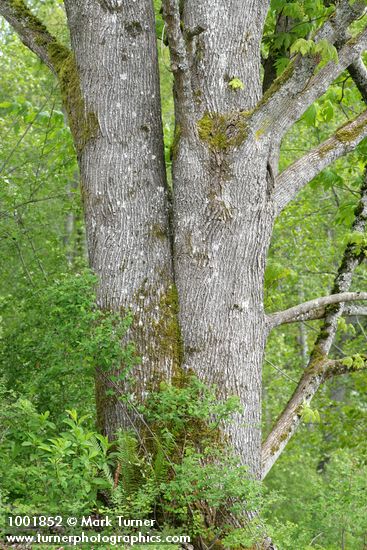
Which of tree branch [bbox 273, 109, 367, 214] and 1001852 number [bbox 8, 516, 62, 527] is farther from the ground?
tree branch [bbox 273, 109, 367, 214]

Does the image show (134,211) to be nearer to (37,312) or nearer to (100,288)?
(100,288)

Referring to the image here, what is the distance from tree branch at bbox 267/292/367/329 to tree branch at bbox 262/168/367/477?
0.62 ft

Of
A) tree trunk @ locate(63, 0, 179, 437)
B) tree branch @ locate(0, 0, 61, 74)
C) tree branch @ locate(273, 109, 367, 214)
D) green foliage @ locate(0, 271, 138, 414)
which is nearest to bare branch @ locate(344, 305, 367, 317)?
tree branch @ locate(273, 109, 367, 214)

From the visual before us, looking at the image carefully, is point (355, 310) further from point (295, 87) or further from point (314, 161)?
point (295, 87)

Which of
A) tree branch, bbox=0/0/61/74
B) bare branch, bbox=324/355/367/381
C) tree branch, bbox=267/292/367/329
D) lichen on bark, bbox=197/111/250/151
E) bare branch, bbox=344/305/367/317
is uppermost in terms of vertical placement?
tree branch, bbox=0/0/61/74

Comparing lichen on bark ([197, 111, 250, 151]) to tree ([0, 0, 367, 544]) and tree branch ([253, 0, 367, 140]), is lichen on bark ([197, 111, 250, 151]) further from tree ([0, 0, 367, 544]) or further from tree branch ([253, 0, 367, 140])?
tree branch ([253, 0, 367, 140])

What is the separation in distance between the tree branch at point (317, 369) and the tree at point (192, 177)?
0.05m

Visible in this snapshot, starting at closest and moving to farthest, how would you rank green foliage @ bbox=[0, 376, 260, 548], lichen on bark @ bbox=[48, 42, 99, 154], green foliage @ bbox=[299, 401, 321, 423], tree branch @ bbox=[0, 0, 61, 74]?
1. green foliage @ bbox=[0, 376, 260, 548]
2. lichen on bark @ bbox=[48, 42, 99, 154]
3. green foliage @ bbox=[299, 401, 321, 423]
4. tree branch @ bbox=[0, 0, 61, 74]

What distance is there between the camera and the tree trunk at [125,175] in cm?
519

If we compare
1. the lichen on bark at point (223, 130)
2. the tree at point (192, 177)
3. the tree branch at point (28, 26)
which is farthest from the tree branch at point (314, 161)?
the tree branch at point (28, 26)

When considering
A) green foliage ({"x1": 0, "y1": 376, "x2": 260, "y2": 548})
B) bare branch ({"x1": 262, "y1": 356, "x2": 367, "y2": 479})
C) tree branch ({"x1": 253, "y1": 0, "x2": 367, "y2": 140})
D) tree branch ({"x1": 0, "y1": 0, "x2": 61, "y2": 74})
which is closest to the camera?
green foliage ({"x1": 0, "y1": 376, "x2": 260, "y2": 548})

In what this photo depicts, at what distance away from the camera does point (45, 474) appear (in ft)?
14.4

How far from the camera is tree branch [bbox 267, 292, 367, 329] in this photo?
577cm

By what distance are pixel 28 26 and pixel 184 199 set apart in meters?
2.10
